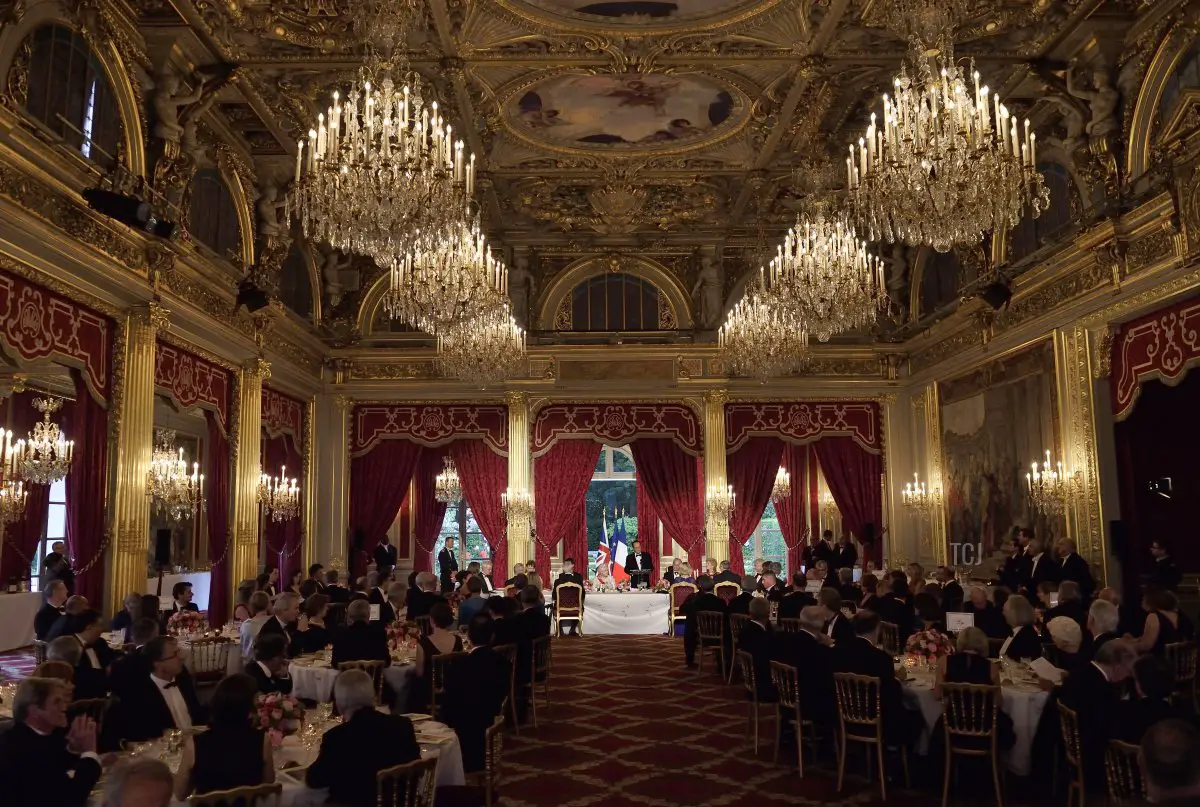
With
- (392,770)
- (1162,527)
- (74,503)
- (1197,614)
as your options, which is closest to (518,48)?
(74,503)

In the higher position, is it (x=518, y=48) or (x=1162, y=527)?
(x=518, y=48)

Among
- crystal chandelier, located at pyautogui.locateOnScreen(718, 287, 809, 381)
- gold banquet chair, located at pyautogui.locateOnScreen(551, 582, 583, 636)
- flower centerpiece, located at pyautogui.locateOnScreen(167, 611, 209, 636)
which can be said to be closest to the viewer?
flower centerpiece, located at pyautogui.locateOnScreen(167, 611, 209, 636)

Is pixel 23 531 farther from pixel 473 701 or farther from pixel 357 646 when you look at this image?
pixel 473 701

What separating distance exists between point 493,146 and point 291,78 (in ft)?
9.91

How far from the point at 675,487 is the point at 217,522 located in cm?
811

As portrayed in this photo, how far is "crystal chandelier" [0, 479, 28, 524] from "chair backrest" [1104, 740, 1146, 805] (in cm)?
1006

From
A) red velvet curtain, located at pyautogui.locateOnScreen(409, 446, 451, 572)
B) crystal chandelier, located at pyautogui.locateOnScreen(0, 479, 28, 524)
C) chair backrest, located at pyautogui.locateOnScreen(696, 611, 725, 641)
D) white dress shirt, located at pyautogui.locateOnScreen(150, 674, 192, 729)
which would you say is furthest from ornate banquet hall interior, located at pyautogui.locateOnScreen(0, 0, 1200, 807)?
red velvet curtain, located at pyautogui.locateOnScreen(409, 446, 451, 572)

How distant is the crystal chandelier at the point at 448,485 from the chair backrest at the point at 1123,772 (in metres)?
14.9

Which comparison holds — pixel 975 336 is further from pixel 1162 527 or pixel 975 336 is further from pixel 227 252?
pixel 227 252

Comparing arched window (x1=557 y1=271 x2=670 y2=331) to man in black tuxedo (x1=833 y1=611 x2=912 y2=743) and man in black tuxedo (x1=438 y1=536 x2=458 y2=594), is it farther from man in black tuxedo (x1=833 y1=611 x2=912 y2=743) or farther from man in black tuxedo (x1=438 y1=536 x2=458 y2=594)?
man in black tuxedo (x1=833 y1=611 x2=912 y2=743)

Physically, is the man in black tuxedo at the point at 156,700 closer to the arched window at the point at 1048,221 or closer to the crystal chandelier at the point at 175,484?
the crystal chandelier at the point at 175,484

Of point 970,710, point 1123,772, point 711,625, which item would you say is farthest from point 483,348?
point 1123,772

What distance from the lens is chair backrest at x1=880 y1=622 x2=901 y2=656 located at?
9.37 metres

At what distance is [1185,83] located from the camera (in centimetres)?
892
